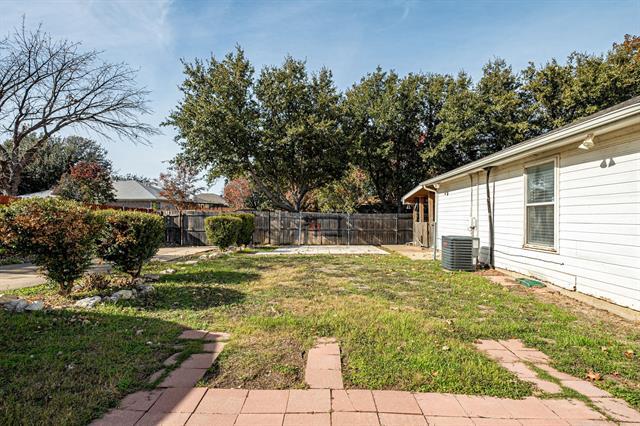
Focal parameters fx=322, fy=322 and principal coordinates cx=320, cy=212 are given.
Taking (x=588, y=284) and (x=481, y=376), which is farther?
(x=588, y=284)

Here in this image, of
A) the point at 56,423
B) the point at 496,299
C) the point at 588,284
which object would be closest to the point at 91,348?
the point at 56,423

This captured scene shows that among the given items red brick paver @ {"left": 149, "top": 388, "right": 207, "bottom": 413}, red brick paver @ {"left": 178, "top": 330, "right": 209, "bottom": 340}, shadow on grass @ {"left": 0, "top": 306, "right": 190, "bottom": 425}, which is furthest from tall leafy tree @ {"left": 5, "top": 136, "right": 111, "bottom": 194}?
red brick paver @ {"left": 149, "top": 388, "right": 207, "bottom": 413}

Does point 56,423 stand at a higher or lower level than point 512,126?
lower

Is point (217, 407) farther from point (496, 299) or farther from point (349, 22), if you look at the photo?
point (349, 22)

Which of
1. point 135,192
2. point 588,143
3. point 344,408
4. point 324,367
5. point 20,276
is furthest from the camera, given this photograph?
point 135,192

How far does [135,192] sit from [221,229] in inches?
836

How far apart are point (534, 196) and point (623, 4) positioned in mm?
7221

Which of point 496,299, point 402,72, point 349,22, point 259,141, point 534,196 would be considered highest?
point 402,72

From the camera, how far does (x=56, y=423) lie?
1854mm

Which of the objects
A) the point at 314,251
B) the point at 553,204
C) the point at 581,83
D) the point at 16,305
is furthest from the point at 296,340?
the point at 581,83

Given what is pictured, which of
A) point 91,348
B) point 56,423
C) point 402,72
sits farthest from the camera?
point 402,72

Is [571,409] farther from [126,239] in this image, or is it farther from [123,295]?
[126,239]

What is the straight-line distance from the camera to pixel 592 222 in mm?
4762

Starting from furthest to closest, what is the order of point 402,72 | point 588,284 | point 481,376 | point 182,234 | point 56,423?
point 402,72 → point 182,234 → point 588,284 → point 481,376 → point 56,423
